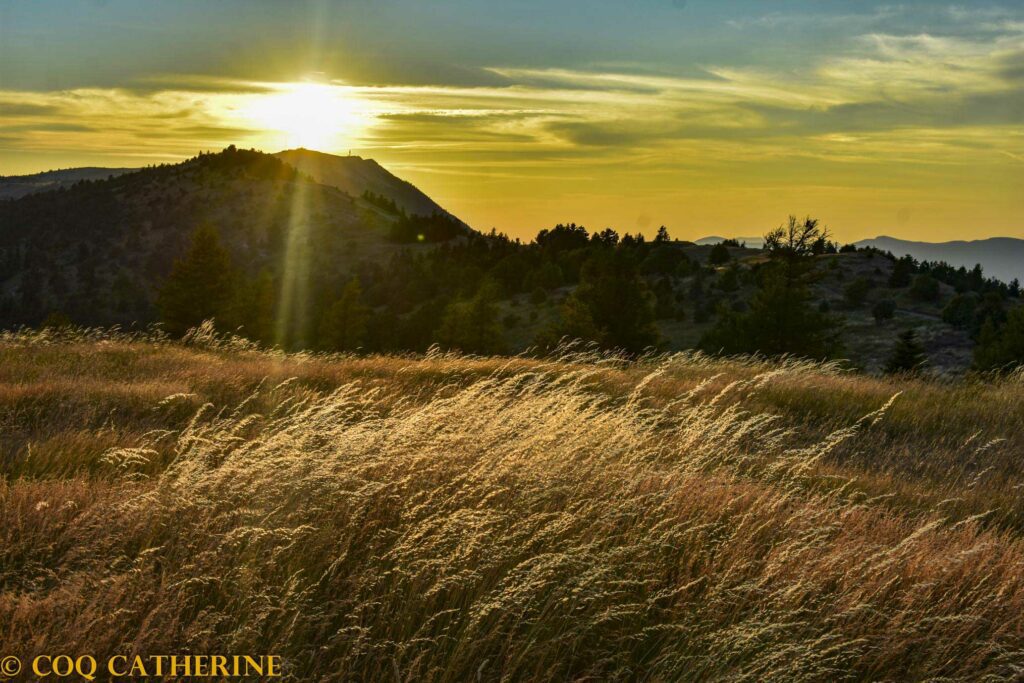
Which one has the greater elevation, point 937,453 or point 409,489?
point 409,489

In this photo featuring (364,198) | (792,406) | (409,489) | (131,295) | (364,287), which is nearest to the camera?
(409,489)

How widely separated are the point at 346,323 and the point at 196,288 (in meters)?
17.8

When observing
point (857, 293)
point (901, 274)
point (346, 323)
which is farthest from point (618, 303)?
point (901, 274)

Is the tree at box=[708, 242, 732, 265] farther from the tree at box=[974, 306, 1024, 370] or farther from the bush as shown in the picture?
the tree at box=[974, 306, 1024, 370]

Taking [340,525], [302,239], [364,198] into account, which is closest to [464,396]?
[340,525]

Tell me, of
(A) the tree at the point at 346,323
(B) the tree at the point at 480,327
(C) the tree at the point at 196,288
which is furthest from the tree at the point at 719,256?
(C) the tree at the point at 196,288

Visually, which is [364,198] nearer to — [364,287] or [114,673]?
[364,287]

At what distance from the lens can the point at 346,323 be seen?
58.6m

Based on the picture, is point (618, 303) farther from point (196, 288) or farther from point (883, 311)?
point (883, 311)

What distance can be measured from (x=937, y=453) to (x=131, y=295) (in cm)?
12250

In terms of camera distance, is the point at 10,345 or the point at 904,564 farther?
the point at 10,345

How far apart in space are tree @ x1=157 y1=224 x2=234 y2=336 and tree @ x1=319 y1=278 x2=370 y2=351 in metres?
16.0

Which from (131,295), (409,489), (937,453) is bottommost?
(131,295)

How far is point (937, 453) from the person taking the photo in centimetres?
847
